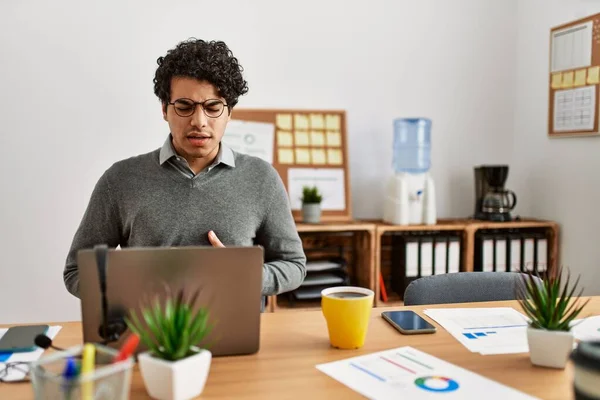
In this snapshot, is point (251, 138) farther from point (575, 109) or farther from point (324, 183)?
point (575, 109)

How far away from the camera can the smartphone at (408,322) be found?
1246 mm

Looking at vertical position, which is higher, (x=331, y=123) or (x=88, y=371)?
(x=331, y=123)

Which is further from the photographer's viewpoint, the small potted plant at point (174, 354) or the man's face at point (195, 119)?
the man's face at point (195, 119)

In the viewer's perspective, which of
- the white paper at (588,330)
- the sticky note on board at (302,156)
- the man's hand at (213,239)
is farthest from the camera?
the sticky note on board at (302,156)

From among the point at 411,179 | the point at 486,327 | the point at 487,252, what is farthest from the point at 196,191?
the point at 487,252

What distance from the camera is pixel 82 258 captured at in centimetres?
97

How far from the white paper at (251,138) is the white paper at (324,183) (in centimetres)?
17

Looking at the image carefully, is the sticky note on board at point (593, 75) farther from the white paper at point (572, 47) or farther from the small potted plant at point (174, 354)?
the small potted plant at point (174, 354)

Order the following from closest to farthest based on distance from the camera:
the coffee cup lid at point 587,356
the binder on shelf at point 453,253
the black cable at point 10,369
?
the coffee cup lid at point 587,356 < the black cable at point 10,369 < the binder on shelf at point 453,253

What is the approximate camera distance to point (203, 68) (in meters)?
1.60

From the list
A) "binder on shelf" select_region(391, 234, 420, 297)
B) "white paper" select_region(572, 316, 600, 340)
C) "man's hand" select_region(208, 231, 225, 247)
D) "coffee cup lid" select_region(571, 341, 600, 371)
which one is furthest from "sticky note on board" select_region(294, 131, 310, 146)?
"coffee cup lid" select_region(571, 341, 600, 371)

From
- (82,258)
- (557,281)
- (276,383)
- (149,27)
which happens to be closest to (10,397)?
(82,258)

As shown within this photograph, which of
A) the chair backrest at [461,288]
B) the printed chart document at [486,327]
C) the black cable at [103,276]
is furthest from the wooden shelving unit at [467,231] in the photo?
the black cable at [103,276]

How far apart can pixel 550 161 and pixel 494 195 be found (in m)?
0.36
